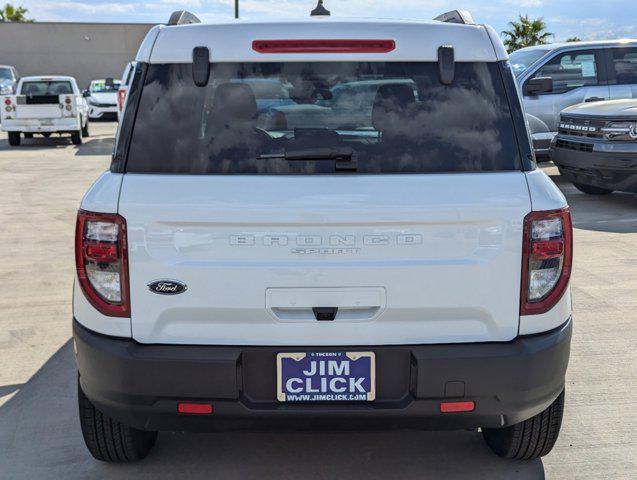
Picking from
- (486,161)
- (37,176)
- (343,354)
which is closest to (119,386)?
(343,354)

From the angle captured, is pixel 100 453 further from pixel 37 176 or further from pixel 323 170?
pixel 37 176

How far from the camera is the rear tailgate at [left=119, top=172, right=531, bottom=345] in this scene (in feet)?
9.75

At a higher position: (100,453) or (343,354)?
(343,354)

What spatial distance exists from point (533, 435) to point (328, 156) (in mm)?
1475

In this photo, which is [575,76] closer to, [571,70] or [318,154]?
[571,70]

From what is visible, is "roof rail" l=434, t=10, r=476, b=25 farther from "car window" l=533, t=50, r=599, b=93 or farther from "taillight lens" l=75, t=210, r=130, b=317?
"car window" l=533, t=50, r=599, b=93

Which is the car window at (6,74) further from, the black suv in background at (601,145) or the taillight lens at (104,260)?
the taillight lens at (104,260)

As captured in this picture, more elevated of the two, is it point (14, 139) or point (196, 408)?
point (196, 408)

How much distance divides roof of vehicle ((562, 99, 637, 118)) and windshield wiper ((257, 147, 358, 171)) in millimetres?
7619

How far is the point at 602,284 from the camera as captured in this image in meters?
6.73

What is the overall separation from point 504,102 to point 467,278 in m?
0.67

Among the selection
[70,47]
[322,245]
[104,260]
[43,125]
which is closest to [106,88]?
[43,125]

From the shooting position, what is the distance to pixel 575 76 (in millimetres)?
12453

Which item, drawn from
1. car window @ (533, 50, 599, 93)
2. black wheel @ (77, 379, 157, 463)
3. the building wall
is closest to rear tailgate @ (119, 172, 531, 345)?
black wheel @ (77, 379, 157, 463)
